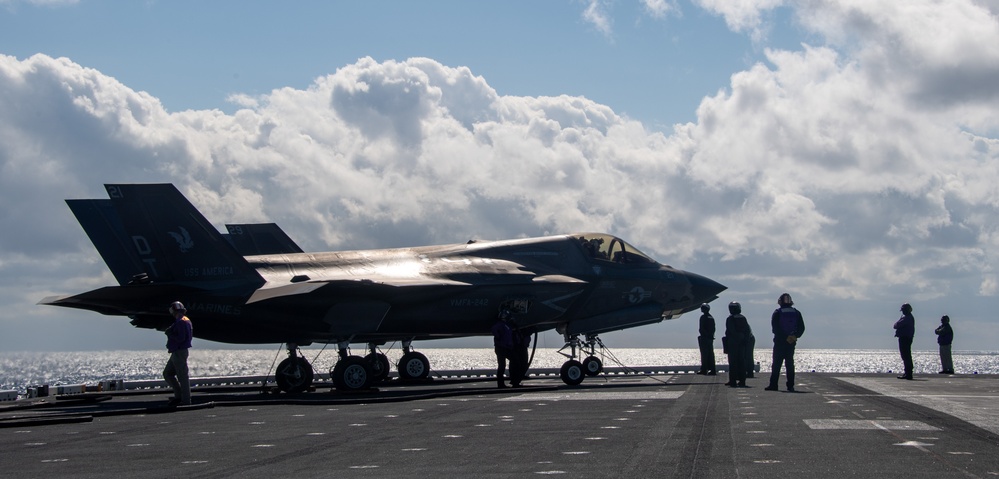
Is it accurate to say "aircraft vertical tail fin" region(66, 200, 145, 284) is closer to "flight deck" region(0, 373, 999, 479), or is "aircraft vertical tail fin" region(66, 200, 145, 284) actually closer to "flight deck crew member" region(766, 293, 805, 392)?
"flight deck" region(0, 373, 999, 479)

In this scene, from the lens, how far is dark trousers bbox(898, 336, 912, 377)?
2764cm

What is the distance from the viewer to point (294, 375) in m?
25.8

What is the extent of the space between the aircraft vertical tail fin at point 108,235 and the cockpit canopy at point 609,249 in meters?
12.7

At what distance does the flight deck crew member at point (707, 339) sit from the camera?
3042 cm

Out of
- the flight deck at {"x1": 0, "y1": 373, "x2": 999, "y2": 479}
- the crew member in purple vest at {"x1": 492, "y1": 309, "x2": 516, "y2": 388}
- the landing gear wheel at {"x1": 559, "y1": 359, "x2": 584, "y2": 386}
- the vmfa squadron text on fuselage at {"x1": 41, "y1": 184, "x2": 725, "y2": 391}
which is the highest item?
the vmfa squadron text on fuselage at {"x1": 41, "y1": 184, "x2": 725, "y2": 391}

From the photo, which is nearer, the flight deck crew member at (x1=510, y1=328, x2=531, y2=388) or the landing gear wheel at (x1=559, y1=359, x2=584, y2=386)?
the flight deck crew member at (x1=510, y1=328, x2=531, y2=388)

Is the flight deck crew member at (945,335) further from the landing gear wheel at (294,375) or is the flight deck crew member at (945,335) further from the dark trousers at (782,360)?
the landing gear wheel at (294,375)

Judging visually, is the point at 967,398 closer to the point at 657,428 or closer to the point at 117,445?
the point at 657,428

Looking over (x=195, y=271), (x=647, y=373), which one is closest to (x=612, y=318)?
(x=647, y=373)

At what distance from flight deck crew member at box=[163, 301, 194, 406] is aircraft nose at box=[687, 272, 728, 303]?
16356 mm

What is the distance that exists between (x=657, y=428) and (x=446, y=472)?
169 inches

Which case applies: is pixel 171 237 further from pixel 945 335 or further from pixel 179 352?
pixel 945 335

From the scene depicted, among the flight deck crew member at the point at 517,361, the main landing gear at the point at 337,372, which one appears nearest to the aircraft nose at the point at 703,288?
the flight deck crew member at the point at 517,361

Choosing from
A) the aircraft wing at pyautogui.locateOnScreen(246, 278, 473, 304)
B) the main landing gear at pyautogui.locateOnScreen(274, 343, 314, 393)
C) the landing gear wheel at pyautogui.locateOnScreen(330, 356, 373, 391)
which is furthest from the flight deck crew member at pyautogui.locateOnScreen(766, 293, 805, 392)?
the main landing gear at pyautogui.locateOnScreen(274, 343, 314, 393)
